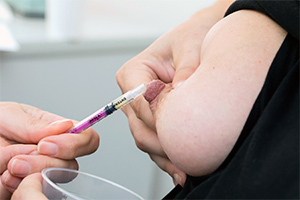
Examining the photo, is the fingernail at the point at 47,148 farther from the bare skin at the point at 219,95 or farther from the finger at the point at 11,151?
the bare skin at the point at 219,95

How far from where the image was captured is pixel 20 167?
60cm

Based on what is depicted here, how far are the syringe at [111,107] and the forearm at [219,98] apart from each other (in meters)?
0.11

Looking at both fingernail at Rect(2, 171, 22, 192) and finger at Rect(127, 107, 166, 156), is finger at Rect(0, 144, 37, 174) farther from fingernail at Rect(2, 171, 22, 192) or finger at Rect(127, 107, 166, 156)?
finger at Rect(127, 107, 166, 156)

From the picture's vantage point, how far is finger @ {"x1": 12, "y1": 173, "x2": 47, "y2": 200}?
485 mm

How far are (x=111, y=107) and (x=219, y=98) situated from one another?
25 cm

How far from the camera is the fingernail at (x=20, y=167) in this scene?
0.59 meters

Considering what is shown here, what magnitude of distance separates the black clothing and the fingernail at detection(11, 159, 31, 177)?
11.6 inches

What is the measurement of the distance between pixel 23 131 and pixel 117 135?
0.96 meters

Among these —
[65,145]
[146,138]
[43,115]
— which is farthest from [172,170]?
[43,115]

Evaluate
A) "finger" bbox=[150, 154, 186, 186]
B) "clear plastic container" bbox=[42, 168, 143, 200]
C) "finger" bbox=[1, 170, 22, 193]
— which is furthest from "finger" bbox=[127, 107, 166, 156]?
"finger" bbox=[1, 170, 22, 193]

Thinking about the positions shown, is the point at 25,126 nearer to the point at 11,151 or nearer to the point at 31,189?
the point at 11,151

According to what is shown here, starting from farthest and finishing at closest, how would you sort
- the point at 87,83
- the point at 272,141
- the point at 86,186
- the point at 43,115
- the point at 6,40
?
the point at 87,83 → the point at 6,40 → the point at 43,115 → the point at 86,186 → the point at 272,141

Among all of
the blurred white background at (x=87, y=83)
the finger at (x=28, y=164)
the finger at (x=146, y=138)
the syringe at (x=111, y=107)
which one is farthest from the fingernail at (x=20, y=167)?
the blurred white background at (x=87, y=83)

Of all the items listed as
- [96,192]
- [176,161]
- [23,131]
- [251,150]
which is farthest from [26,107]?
[251,150]
